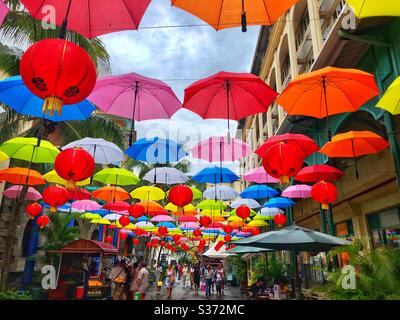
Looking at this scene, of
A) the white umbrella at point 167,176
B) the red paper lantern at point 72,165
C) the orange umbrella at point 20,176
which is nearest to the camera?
the red paper lantern at point 72,165

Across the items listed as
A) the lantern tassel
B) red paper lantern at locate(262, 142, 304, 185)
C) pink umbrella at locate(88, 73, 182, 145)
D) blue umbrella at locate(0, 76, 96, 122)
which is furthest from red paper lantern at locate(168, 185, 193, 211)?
the lantern tassel

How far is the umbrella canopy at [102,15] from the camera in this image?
4.62m

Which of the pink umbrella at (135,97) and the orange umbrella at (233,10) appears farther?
the pink umbrella at (135,97)

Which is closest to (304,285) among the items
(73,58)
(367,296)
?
(367,296)

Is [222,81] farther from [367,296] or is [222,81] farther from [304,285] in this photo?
[304,285]

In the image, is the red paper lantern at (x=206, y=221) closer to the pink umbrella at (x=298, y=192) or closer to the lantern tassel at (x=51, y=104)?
the pink umbrella at (x=298, y=192)

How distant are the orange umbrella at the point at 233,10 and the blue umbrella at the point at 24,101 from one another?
12.3ft

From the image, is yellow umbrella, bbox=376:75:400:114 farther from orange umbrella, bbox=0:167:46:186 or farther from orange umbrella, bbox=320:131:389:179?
orange umbrella, bbox=0:167:46:186

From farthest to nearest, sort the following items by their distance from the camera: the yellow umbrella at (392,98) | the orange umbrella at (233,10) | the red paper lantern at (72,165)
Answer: the red paper lantern at (72,165) → the yellow umbrella at (392,98) → the orange umbrella at (233,10)

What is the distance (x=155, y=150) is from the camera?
10.7 meters

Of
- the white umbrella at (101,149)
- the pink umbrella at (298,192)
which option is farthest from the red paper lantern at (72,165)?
the pink umbrella at (298,192)

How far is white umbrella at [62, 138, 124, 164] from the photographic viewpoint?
10511 millimetres

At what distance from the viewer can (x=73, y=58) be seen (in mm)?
3316
